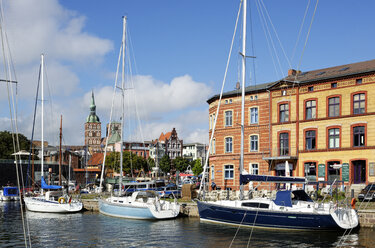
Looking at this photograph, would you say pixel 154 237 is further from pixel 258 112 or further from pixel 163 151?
pixel 163 151

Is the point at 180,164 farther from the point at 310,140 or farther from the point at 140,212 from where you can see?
the point at 140,212

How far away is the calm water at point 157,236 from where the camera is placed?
2445 centimetres

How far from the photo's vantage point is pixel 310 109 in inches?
1789

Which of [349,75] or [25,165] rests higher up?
[349,75]

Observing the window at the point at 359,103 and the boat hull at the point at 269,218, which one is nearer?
the boat hull at the point at 269,218

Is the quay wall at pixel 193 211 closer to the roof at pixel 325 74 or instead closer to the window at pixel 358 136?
the window at pixel 358 136

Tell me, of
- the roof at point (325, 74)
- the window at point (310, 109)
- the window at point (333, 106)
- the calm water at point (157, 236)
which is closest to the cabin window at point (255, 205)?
the calm water at point (157, 236)

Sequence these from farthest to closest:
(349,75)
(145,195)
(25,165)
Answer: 1. (25,165)
2. (349,75)
3. (145,195)

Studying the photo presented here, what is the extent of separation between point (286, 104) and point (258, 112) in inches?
138

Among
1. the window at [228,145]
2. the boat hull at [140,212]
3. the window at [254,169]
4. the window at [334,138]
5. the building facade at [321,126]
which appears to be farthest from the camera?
the window at [228,145]

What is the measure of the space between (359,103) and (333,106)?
103 inches

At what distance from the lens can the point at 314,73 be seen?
4850cm

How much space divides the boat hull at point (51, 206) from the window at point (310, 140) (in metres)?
24.3

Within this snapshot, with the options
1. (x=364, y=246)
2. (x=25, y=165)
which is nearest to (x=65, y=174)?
(x=25, y=165)
